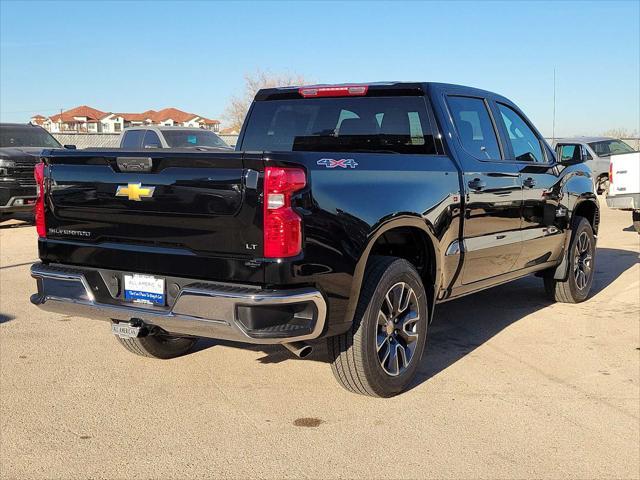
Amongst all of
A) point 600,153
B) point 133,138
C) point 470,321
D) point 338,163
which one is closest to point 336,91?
point 338,163

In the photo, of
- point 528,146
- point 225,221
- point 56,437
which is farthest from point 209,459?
point 528,146

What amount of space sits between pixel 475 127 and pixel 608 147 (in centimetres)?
1986

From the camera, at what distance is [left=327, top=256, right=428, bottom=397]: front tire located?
4363 millimetres

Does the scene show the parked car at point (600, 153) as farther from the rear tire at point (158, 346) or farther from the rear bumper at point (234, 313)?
the rear bumper at point (234, 313)

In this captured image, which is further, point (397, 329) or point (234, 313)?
point (397, 329)

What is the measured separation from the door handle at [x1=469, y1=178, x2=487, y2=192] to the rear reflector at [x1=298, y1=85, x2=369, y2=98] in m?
1.04

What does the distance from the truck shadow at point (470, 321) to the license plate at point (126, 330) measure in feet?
3.44

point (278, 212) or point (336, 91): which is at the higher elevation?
point (336, 91)

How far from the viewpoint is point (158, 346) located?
532 centimetres

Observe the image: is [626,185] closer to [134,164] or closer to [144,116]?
[134,164]

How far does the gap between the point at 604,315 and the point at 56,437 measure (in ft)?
16.8

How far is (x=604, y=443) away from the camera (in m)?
3.98

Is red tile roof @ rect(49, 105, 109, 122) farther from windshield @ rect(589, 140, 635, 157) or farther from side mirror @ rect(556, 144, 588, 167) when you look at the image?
side mirror @ rect(556, 144, 588, 167)

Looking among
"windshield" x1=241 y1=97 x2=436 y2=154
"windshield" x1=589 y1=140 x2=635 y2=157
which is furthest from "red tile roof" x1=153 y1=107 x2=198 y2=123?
"windshield" x1=241 y1=97 x2=436 y2=154
